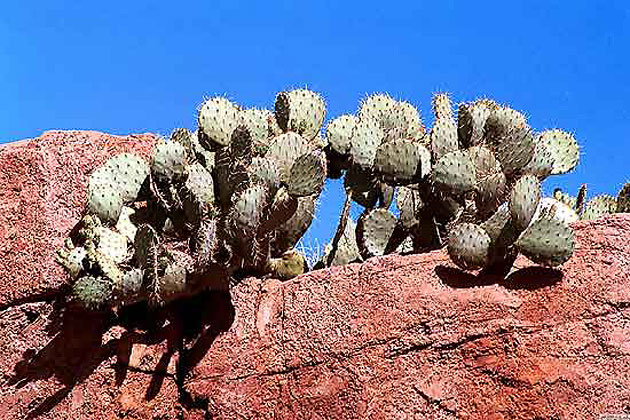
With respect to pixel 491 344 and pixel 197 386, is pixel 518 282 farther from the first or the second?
pixel 197 386

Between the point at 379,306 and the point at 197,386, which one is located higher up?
the point at 379,306

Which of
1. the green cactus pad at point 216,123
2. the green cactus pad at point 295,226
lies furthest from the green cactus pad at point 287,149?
the green cactus pad at point 295,226

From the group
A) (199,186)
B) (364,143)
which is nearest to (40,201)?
(199,186)

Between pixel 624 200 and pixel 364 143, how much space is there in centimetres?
211

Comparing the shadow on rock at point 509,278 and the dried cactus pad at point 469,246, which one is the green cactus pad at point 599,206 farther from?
the dried cactus pad at point 469,246

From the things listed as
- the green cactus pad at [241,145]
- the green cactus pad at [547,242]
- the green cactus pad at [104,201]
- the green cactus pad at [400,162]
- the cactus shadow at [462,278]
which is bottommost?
the cactus shadow at [462,278]

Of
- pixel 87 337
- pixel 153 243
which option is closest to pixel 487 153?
pixel 153 243

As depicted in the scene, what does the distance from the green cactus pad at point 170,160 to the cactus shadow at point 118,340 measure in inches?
25.7

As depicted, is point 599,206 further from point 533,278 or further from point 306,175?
point 306,175

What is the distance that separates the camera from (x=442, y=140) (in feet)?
14.4

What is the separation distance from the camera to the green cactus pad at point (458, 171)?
400 cm

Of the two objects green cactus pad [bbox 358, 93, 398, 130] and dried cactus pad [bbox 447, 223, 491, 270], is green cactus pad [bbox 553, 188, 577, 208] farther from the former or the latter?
dried cactus pad [bbox 447, 223, 491, 270]

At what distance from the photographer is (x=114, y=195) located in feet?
13.7

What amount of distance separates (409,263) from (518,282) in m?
0.50
